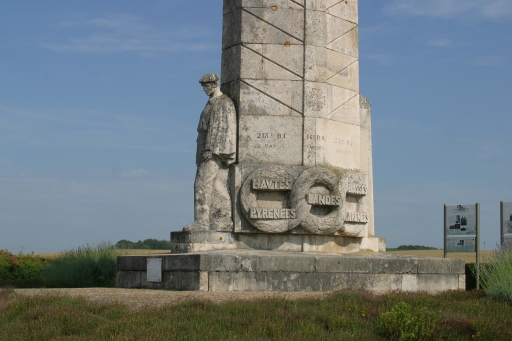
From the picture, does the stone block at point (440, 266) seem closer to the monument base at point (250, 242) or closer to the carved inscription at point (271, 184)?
the monument base at point (250, 242)

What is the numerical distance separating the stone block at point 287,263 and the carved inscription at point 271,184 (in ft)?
4.86

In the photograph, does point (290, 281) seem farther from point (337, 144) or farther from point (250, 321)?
point (337, 144)

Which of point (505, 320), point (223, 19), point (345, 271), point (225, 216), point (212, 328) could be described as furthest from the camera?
point (223, 19)

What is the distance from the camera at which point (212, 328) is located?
9.07m

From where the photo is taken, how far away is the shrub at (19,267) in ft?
65.9

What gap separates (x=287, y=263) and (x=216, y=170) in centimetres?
248

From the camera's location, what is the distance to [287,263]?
12.4m

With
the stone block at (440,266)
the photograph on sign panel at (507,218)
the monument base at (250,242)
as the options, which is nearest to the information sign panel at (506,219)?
the photograph on sign panel at (507,218)

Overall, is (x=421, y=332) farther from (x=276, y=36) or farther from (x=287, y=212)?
(x=276, y=36)

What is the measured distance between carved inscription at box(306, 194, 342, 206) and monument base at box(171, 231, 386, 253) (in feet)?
2.07

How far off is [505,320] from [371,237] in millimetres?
5375

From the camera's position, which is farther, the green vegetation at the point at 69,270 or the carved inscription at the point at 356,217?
the green vegetation at the point at 69,270

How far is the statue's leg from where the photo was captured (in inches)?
542

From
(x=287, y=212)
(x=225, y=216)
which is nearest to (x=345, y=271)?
(x=287, y=212)
